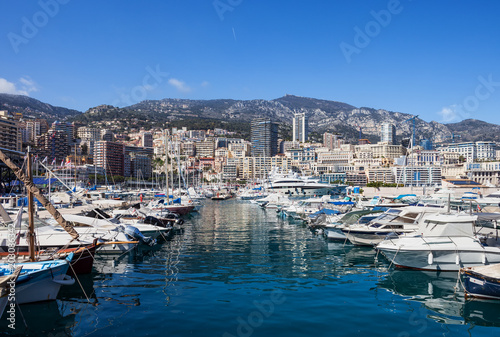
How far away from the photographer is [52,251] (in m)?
12.7

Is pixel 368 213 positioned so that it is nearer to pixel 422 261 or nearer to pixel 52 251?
pixel 422 261

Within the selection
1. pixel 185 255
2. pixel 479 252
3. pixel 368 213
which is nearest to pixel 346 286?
pixel 479 252

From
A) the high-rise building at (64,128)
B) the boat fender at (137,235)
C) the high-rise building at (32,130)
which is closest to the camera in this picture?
the boat fender at (137,235)

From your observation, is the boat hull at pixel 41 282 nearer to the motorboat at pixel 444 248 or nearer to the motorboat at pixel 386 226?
the motorboat at pixel 444 248

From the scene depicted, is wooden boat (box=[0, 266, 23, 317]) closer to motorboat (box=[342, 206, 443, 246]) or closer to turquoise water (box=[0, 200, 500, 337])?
turquoise water (box=[0, 200, 500, 337])

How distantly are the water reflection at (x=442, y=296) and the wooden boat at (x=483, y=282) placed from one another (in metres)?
0.23

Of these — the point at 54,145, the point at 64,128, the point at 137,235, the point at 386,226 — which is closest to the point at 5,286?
the point at 137,235

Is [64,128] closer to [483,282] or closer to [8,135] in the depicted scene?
[8,135]

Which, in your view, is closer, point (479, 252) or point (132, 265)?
point (479, 252)

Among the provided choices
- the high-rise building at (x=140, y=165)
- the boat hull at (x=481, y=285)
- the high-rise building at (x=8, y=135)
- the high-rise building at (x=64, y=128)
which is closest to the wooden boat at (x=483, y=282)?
the boat hull at (x=481, y=285)

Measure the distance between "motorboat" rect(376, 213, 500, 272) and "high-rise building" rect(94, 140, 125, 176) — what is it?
144413 mm

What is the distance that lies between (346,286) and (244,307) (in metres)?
4.19

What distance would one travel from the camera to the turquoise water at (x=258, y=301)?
30.3ft

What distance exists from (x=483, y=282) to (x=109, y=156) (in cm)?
15427
